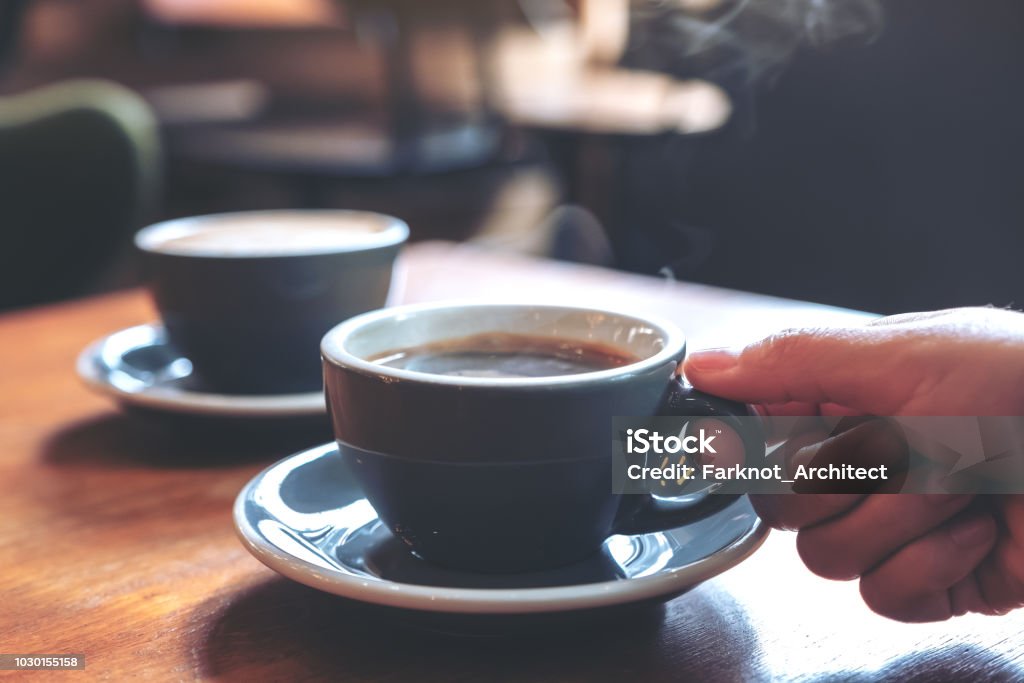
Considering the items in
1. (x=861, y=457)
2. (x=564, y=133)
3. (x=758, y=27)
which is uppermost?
(x=758, y=27)

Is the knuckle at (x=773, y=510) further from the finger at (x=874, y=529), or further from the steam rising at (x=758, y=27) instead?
the steam rising at (x=758, y=27)

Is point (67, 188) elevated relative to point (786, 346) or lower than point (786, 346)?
lower

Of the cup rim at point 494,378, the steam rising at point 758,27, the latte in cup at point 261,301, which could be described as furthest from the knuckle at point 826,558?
the steam rising at point 758,27

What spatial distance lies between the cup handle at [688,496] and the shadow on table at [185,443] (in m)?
0.27

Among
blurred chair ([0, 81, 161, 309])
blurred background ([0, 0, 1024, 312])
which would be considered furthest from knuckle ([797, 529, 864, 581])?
blurred chair ([0, 81, 161, 309])

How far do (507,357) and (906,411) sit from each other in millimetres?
202

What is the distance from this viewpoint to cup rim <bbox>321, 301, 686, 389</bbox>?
0.44 metres

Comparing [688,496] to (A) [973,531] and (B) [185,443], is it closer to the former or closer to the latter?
(A) [973,531]

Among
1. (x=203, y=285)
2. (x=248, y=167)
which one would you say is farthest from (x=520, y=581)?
(x=248, y=167)

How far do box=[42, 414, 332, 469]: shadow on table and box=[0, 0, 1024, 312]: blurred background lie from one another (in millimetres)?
437

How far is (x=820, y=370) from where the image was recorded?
0.48 m

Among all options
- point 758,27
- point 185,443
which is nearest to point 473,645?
point 185,443

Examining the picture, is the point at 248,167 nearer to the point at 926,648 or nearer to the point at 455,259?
the point at 455,259

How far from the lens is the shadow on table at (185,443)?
69cm
